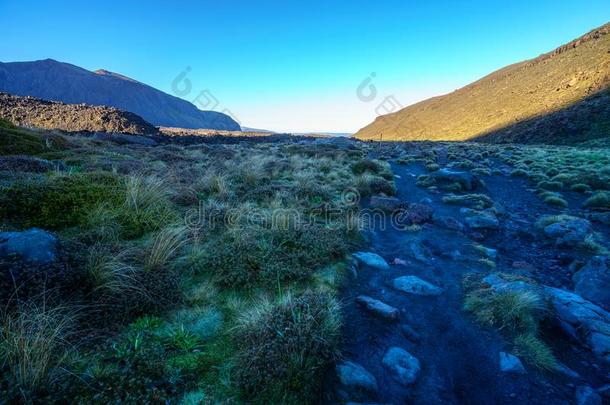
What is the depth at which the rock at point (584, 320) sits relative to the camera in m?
3.25

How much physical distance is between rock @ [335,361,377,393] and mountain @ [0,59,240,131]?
17899cm

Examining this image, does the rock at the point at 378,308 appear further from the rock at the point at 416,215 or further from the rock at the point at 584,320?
the rock at the point at 416,215

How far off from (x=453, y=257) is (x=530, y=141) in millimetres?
50474

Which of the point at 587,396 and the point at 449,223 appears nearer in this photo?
the point at 587,396

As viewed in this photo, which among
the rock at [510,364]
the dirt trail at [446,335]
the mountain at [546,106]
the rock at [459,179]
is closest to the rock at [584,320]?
the dirt trail at [446,335]

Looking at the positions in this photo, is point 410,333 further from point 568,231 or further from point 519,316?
point 568,231

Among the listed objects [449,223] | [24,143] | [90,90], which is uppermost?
[90,90]

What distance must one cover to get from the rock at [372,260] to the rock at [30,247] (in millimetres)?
4194

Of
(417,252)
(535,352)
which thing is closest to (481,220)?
(417,252)

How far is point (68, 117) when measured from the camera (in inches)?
1214

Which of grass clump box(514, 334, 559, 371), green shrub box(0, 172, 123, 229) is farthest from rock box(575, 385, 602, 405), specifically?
green shrub box(0, 172, 123, 229)

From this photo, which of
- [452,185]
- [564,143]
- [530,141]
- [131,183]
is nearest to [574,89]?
[530,141]

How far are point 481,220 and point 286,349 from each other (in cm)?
703

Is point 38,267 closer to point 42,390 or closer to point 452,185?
point 42,390
